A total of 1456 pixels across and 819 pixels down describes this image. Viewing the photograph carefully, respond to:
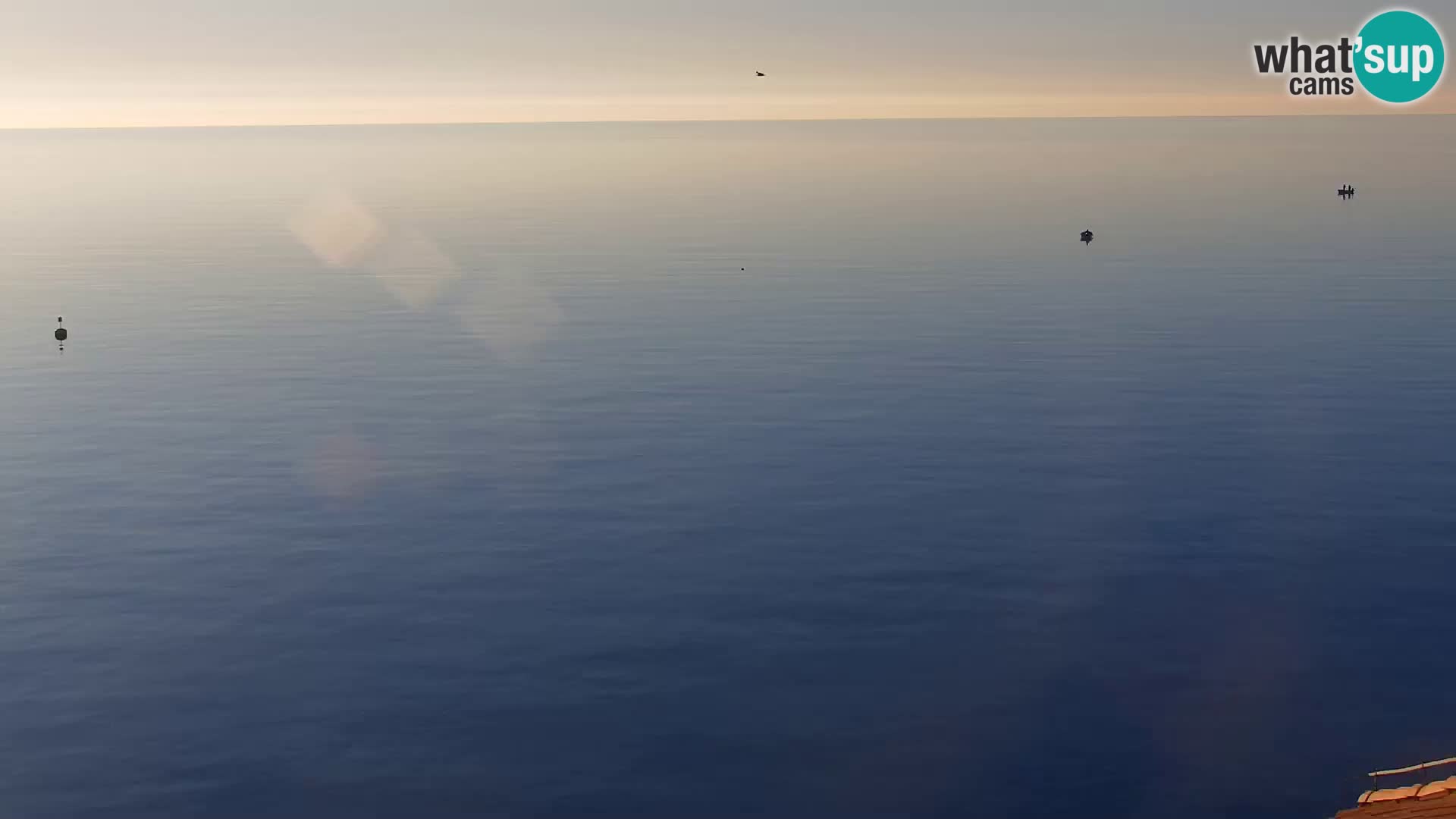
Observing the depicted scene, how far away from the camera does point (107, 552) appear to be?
72875mm

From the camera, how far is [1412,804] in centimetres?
3275

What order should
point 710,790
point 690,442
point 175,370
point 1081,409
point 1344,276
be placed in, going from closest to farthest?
point 710,790, point 690,442, point 1081,409, point 175,370, point 1344,276

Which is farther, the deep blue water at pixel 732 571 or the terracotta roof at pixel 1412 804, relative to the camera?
the deep blue water at pixel 732 571

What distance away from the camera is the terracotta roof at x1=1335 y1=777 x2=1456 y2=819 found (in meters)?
31.0

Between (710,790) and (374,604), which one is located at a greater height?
(374,604)

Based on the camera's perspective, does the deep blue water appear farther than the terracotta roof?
Yes

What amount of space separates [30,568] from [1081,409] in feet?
196

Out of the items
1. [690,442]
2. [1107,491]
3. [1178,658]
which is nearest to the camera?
[1178,658]

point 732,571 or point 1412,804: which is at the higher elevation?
point 732,571

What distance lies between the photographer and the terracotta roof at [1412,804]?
30969 millimetres

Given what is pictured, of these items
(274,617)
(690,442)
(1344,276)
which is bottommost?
(274,617)

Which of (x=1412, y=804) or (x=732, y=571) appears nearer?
(x=1412, y=804)

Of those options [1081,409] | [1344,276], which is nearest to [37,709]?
[1081,409]

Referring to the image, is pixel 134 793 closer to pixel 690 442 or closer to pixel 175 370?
pixel 690 442
